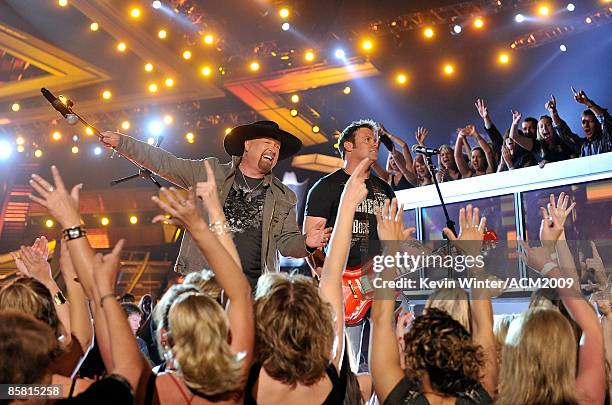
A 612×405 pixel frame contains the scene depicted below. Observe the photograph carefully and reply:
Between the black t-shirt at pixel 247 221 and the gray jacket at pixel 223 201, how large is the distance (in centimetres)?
3

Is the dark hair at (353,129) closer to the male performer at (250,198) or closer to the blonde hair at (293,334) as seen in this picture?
the male performer at (250,198)

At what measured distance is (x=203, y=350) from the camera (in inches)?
74.7

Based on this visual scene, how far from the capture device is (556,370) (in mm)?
2098

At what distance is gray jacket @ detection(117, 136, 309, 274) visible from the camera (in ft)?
12.1

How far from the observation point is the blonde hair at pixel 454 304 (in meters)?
2.50

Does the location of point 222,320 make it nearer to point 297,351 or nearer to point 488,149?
point 297,351

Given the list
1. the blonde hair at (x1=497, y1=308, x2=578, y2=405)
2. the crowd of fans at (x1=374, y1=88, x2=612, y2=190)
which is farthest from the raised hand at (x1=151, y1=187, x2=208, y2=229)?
the crowd of fans at (x1=374, y1=88, x2=612, y2=190)

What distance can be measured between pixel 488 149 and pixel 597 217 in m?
1.58

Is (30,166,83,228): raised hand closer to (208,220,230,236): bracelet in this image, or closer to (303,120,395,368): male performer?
(208,220,230,236): bracelet

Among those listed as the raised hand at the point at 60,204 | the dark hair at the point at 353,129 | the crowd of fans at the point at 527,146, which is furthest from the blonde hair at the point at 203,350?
the crowd of fans at the point at 527,146

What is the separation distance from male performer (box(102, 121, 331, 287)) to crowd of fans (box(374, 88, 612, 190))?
2734 mm

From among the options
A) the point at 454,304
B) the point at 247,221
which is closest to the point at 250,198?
the point at 247,221

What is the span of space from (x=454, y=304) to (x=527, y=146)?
17.8 feet

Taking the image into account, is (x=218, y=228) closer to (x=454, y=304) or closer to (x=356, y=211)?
(x=454, y=304)
